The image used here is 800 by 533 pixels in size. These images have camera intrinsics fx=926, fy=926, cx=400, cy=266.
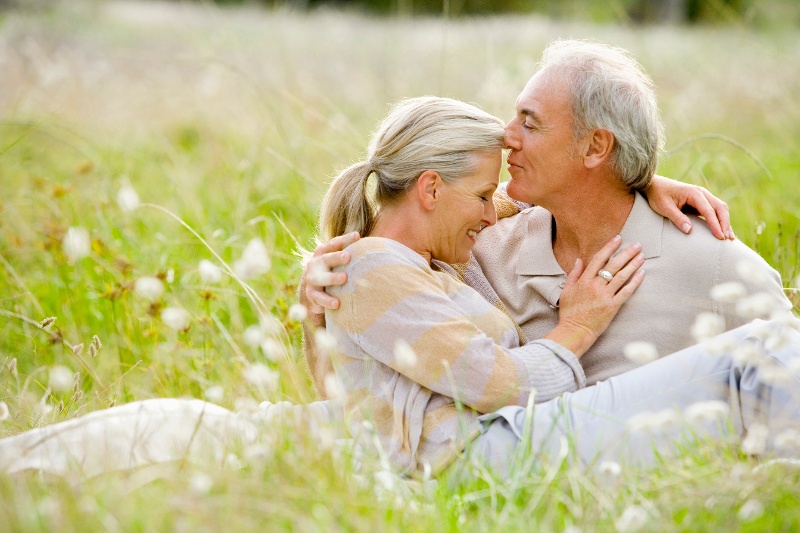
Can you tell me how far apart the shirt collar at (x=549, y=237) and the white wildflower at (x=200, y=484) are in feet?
5.34

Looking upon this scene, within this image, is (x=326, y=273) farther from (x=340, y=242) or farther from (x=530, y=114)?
(x=530, y=114)

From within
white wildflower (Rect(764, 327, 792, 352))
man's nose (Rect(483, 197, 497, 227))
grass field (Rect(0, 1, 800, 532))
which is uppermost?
white wildflower (Rect(764, 327, 792, 352))

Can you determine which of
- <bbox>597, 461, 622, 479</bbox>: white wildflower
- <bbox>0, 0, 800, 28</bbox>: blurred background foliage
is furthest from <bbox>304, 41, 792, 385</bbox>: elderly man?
<bbox>0, 0, 800, 28</bbox>: blurred background foliage

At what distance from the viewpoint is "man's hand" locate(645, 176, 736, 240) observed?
10.3 ft

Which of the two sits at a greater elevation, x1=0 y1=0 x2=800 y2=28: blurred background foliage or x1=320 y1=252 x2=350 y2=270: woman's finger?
x1=320 y1=252 x2=350 y2=270: woman's finger

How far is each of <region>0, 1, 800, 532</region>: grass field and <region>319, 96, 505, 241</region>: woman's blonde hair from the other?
52cm

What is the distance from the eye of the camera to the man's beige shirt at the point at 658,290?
307 centimetres

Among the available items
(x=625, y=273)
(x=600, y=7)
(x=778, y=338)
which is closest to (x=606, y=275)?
(x=625, y=273)

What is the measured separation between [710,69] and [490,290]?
7997 millimetres

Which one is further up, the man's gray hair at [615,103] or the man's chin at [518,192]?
the man's gray hair at [615,103]

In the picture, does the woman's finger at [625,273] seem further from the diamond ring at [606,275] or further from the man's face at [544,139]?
the man's face at [544,139]

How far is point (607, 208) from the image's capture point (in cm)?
327

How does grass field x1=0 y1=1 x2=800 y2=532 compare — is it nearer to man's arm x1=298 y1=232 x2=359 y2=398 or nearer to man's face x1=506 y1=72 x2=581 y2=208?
man's arm x1=298 y1=232 x2=359 y2=398

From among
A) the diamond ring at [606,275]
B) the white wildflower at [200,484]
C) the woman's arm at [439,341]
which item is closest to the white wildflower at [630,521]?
the woman's arm at [439,341]
